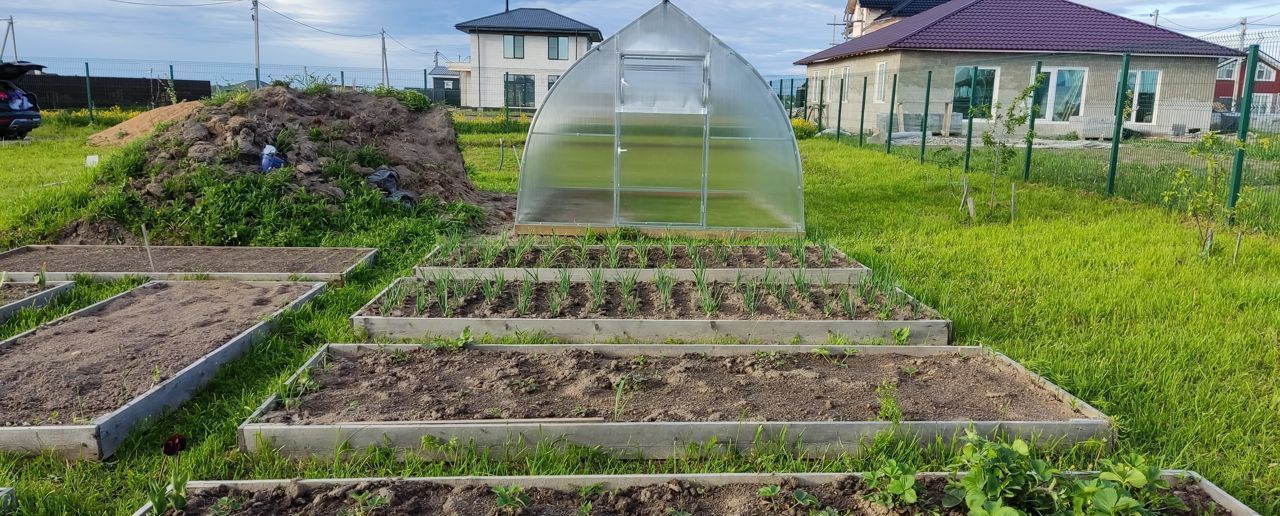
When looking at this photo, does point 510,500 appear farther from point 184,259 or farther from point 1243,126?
point 1243,126

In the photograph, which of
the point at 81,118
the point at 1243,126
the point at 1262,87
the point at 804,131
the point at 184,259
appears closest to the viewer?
the point at 184,259

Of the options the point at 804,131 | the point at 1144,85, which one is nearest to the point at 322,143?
the point at 804,131

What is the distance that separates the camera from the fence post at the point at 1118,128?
32.1 ft

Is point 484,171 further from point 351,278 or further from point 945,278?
point 945,278

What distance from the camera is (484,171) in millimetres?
14117

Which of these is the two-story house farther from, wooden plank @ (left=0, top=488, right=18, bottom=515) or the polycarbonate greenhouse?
wooden plank @ (left=0, top=488, right=18, bottom=515)

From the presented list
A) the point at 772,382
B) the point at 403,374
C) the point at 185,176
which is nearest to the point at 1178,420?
the point at 772,382

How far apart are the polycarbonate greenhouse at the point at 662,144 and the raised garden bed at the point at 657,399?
3758mm

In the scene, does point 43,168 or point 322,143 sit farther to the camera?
point 43,168

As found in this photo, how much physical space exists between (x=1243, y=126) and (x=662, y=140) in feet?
19.1

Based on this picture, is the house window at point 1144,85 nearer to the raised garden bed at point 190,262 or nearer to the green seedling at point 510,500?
the raised garden bed at point 190,262

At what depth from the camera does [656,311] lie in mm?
5324

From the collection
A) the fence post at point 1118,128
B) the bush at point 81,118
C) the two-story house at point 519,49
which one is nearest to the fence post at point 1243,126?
the fence post at point 1118,128

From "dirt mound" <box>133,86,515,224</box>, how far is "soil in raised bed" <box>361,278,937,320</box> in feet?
12.2
